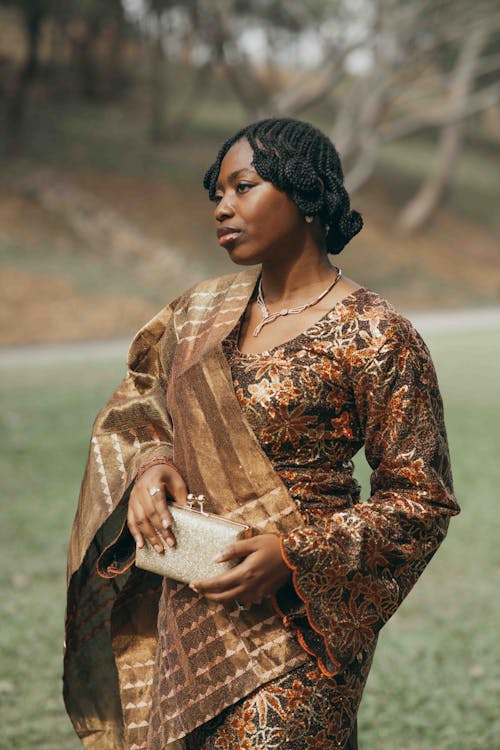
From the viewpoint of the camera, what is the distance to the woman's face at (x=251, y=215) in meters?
2.54

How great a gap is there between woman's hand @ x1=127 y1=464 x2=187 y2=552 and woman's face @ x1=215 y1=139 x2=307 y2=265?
22.0 inches

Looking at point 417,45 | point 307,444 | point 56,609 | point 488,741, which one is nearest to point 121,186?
point 417,45

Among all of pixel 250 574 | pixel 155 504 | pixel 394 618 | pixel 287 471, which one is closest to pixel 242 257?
pixel 287 471

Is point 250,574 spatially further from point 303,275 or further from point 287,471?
point 303,275

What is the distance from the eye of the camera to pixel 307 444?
8.14 feet

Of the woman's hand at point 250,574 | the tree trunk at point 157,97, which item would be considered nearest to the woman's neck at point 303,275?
the woman's hand at point 250,574

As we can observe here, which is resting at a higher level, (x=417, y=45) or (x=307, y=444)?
(x=417, y=45)

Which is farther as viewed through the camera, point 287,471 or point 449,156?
point 449,156

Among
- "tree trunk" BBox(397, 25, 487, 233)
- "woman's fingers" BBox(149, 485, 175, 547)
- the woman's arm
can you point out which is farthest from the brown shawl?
"tree trunk" BBox(397, 25, 487, 233)

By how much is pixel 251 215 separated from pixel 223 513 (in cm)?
71

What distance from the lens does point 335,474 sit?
252 centimetres

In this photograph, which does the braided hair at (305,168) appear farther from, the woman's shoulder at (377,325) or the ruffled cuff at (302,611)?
the ruffled cuff at (302,611)

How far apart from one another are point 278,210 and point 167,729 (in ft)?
4.18

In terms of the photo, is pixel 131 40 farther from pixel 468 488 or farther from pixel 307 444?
pixel 307 444
